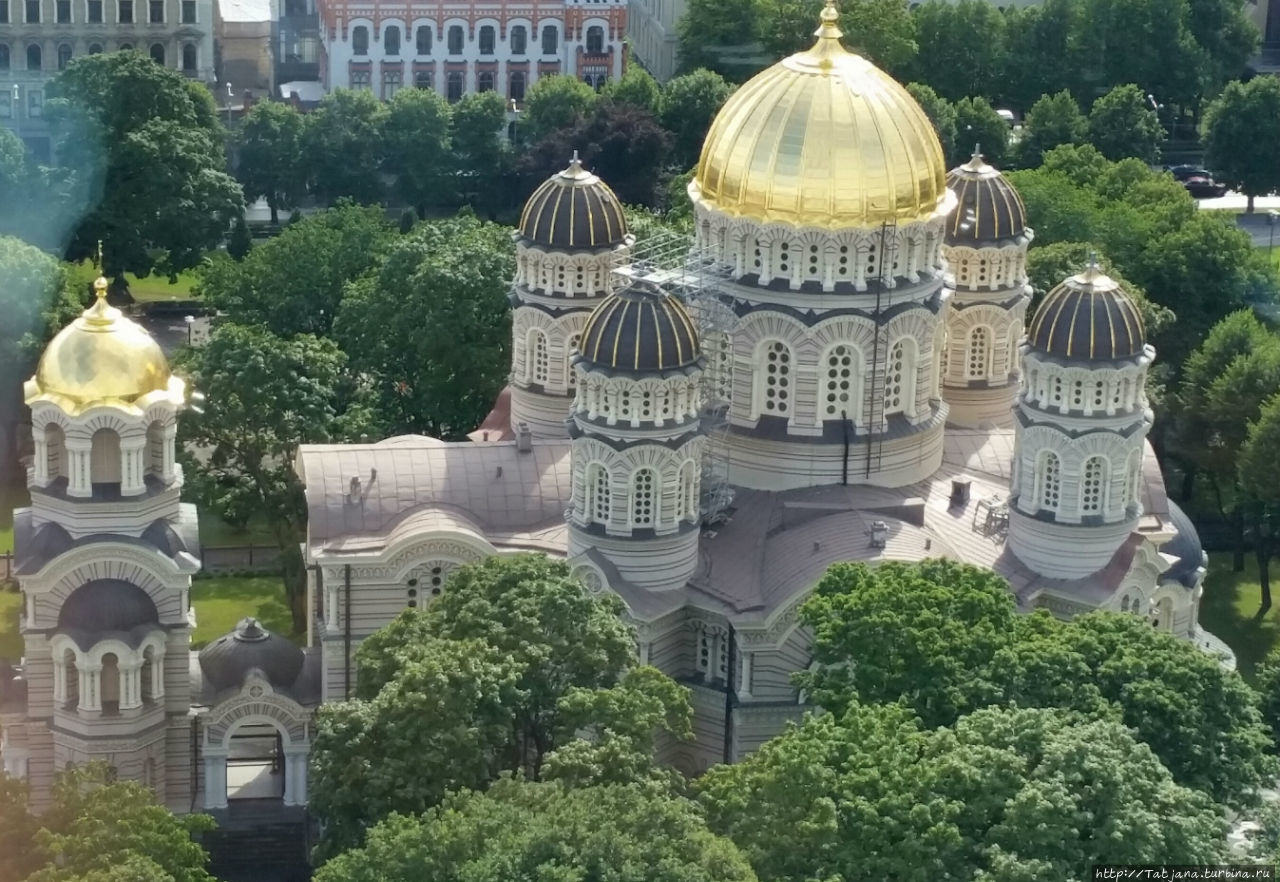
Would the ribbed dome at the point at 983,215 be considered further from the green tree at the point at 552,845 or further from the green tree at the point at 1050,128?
the green tree at the point at 1050,128

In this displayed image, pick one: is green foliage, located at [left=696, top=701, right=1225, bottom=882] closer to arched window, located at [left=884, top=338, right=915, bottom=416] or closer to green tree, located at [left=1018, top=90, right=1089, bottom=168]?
arched window, located at [left=884, top=338, right=915, bottom=416]

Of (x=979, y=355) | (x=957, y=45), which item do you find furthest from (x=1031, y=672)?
(x=957, y=45)

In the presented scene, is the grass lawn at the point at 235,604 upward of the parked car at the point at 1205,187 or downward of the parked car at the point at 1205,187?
downward

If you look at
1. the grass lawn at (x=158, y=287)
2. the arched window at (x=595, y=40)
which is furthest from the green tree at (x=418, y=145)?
the arched window at (x=595, y=40)

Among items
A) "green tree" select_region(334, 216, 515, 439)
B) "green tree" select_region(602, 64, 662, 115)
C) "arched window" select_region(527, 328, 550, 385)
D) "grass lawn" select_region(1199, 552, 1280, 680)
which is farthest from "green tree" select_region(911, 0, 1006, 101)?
"arched window" select_region(527, 328, 550, 385)

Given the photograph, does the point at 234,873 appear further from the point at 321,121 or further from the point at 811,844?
the point at 321,121

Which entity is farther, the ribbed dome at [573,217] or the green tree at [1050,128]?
the green tree at [1050,128]

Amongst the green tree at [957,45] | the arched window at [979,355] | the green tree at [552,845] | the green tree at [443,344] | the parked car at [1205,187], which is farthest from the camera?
the green tree at [957,45]
